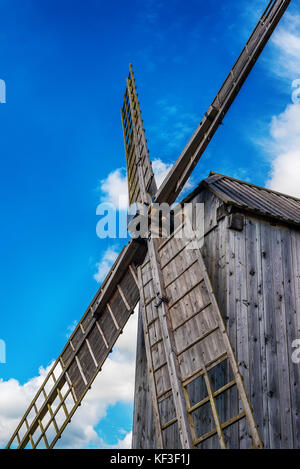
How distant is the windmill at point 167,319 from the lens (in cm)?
616

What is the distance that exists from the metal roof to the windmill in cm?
68

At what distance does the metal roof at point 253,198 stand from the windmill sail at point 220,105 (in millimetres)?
472

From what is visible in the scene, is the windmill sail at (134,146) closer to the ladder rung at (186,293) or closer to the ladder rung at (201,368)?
the ladder rung at (186,293)

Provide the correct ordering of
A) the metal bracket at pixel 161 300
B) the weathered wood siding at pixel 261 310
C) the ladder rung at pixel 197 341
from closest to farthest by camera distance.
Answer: the ladder rung at pixel 197 341 → the weathered wood siding at pixel 261 310 → the metal bracket at pixel 161 300

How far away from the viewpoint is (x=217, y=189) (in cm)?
838

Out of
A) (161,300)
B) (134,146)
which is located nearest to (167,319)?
(161,300)

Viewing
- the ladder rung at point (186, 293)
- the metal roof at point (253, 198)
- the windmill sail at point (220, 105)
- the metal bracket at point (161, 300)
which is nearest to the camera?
the ladder rung at point (186, 293)

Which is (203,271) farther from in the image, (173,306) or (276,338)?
(276,338)

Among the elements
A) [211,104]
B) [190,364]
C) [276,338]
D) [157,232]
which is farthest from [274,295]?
[211,104]

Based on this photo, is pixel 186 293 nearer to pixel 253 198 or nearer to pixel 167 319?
pixel 167 319

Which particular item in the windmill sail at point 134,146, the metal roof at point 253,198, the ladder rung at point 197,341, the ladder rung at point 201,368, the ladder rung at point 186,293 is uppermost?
the windmill sail at point 134,146

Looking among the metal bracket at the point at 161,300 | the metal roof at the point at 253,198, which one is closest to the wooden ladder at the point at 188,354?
the metal bracket at the point at 161,300
